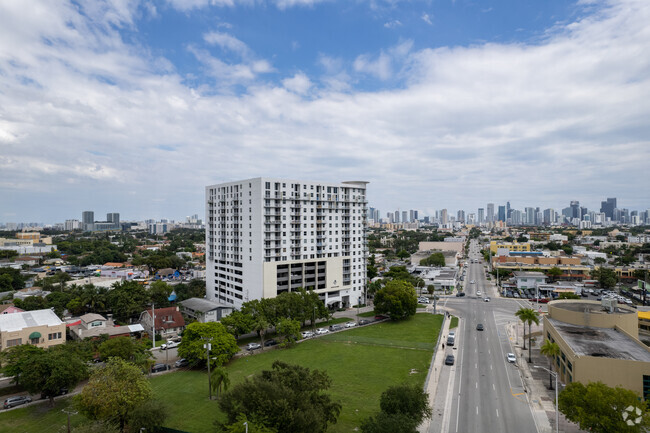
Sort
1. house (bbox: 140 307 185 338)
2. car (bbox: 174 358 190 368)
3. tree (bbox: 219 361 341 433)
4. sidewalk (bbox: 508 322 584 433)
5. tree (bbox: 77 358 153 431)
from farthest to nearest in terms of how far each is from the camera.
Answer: house (bbox: 140 307 185 338), car (bbox: 174 358 190 368), sidewalk (bbox: 508 322 584 433), tree (bbox: 77 358 153 431), tree (bbox: 219 361 341 433)

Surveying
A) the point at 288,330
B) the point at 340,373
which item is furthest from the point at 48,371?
the point at 340,373

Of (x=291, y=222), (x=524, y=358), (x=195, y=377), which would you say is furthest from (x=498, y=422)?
(x=291, y=222)

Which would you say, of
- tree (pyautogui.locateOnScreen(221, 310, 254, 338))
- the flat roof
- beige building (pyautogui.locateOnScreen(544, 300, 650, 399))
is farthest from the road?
tree (pyautogui.locateOnScreen(221, 310, 254, 338))

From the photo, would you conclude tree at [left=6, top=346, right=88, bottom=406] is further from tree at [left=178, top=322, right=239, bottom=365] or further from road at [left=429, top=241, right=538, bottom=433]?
road at [left=429, top=241, right=538, bottom=433]

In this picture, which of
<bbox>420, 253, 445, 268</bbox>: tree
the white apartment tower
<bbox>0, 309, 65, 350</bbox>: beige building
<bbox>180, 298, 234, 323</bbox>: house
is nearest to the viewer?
<bbox>0, 309, 65, 350</bbox>: beige building

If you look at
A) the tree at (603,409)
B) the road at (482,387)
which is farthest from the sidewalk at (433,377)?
the tree at (603,409)

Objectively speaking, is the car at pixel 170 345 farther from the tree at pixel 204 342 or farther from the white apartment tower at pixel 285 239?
the white apartment tower at pixel 285 239
